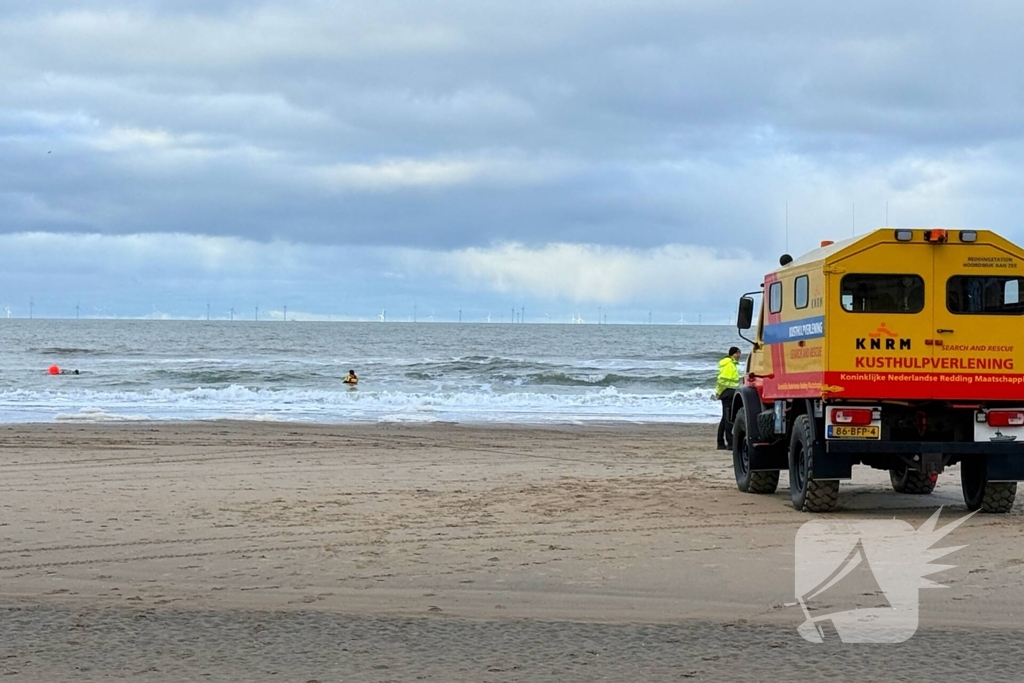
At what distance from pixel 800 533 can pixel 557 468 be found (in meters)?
6.17

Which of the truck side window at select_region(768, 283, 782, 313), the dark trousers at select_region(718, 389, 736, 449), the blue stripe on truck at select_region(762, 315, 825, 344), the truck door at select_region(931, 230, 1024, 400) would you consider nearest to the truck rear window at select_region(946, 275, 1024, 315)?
the truck door at select_region(931, 230, 1024, 400)

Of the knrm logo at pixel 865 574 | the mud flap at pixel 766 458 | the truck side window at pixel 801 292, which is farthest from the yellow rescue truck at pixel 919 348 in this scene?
the mud flap at pixel 766 458

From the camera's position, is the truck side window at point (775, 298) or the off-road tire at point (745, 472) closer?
the truck side window at point (775, 298)

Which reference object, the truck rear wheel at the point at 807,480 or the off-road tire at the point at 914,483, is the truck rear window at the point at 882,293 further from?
the off-road tire at the point at 914,483

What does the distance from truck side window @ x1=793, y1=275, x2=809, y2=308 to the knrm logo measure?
2.18 m

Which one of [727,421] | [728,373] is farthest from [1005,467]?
[728,373]

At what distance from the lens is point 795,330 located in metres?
12.2

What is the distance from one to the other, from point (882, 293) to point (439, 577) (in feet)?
17.5

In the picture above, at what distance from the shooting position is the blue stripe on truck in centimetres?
1147

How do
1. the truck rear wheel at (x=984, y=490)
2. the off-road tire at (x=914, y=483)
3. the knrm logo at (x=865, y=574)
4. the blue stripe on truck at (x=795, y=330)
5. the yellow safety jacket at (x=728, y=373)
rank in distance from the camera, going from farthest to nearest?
the yellow safety jacket at (x=728, y=373), the off-road tire at (x=914, y=483), the truck rear wheel at (x=984, y=490), the blue stripe on truck at (x=795, y=330), the knrm logo at (x=865, y=574)

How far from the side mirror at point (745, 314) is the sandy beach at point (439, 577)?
6.54ft

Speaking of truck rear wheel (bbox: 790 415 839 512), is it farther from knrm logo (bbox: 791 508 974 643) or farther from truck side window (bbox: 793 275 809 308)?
truck side window (bbox: 793 275 809 308)

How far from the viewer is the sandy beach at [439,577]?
6.28 meters

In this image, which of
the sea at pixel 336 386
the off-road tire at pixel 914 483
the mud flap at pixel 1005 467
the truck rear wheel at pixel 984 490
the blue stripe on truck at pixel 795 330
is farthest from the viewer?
the sea at pixel 336 386
